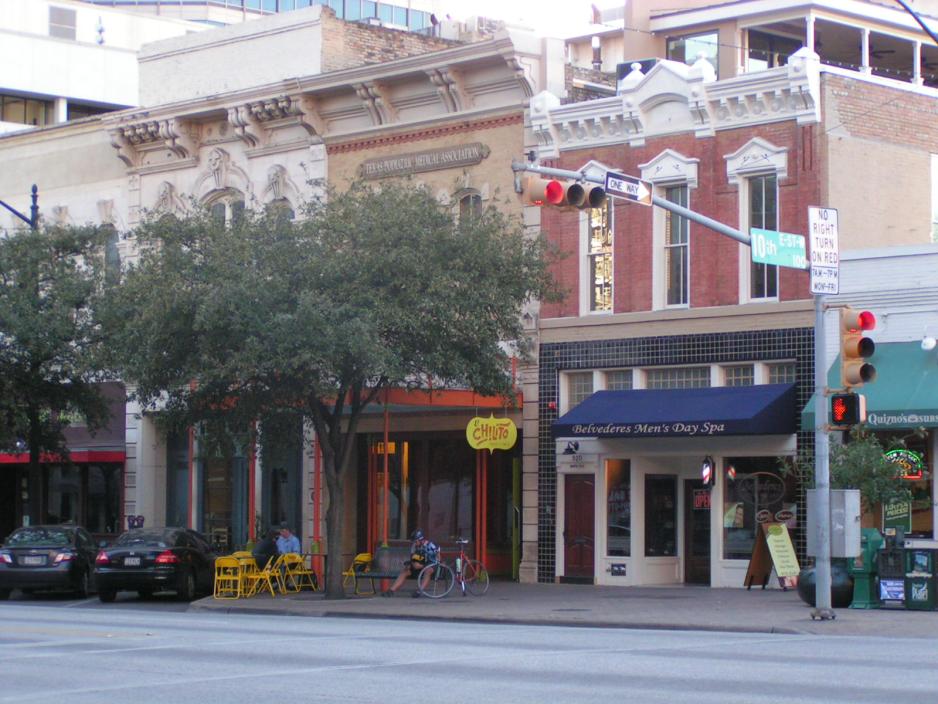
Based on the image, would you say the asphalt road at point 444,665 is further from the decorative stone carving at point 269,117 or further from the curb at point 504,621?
the decorative stone carving at point 269,117

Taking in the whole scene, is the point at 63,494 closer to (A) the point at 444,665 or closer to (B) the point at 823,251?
(B) the point at 823,251

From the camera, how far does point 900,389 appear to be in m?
26.6

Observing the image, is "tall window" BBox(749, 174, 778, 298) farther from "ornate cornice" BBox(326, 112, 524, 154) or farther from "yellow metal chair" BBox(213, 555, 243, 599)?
"yellow metal chair" BBox(213, 555, 243, 599)

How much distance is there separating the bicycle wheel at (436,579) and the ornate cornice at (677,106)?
8.88 metres

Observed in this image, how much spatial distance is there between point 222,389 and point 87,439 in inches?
542

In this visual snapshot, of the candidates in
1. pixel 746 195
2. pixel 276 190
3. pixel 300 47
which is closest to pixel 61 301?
pixel 276 190

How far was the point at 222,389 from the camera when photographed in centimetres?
2836

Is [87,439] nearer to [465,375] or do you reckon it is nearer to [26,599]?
[26,599]

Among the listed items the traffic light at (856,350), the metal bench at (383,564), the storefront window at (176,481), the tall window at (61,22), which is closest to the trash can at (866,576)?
the traffic light at (856,350)

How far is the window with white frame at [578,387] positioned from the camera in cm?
3206

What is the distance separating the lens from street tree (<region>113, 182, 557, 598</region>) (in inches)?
1037

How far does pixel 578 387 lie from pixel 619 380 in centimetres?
102

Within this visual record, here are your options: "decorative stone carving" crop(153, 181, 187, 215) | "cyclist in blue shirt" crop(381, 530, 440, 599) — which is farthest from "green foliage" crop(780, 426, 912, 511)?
"decorative stone carving" crop(153, 181, 187, 215)

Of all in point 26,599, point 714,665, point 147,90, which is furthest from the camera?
point 147,90
